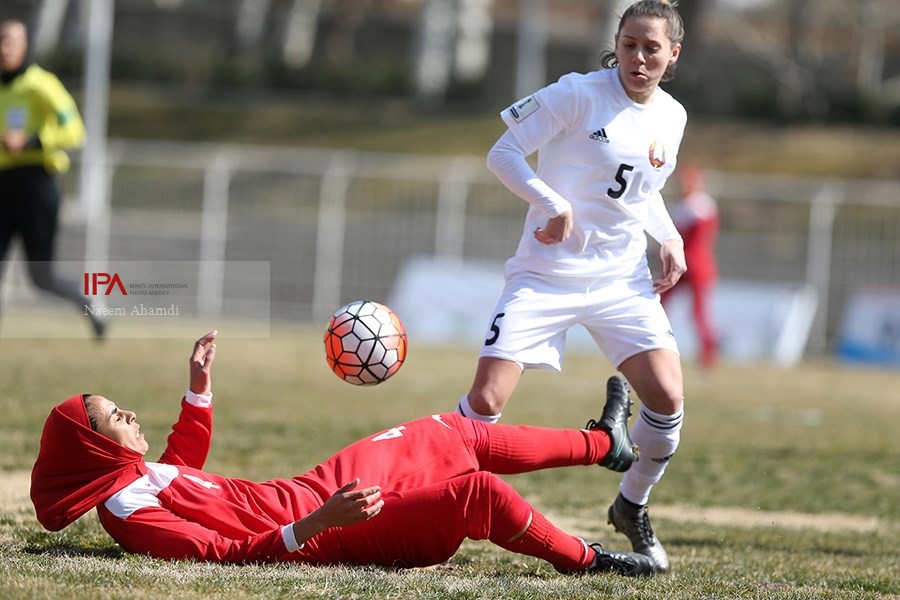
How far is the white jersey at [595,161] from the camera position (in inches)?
215

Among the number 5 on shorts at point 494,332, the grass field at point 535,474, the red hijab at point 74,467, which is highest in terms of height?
the number 5 on shorts at point 494,332

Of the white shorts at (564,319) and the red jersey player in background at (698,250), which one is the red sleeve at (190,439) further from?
the red jersey player in background at (698,250)

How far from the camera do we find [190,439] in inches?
207

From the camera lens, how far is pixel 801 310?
68.2ft

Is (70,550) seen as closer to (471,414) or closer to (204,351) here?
(204,351)

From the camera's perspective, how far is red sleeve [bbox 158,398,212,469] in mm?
5238

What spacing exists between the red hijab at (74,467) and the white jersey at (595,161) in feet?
6.15

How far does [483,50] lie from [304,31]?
790 cm

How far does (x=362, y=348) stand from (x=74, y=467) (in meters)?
1.29

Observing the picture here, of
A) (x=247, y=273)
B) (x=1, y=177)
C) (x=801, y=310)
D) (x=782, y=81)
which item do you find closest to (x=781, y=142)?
(x=782, y=81)

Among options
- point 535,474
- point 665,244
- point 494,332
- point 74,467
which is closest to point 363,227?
point 535,474

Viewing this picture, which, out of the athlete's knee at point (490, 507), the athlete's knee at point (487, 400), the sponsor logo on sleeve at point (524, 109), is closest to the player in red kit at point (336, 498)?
the athlete's knee at point (490, 507)

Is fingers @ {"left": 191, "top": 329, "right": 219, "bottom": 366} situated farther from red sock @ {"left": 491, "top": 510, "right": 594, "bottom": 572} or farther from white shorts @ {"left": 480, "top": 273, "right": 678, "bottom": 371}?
red sock @ {"left": 491, "top": 510, "right": 594, "bottom": 572}

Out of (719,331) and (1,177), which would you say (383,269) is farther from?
(1,177)
